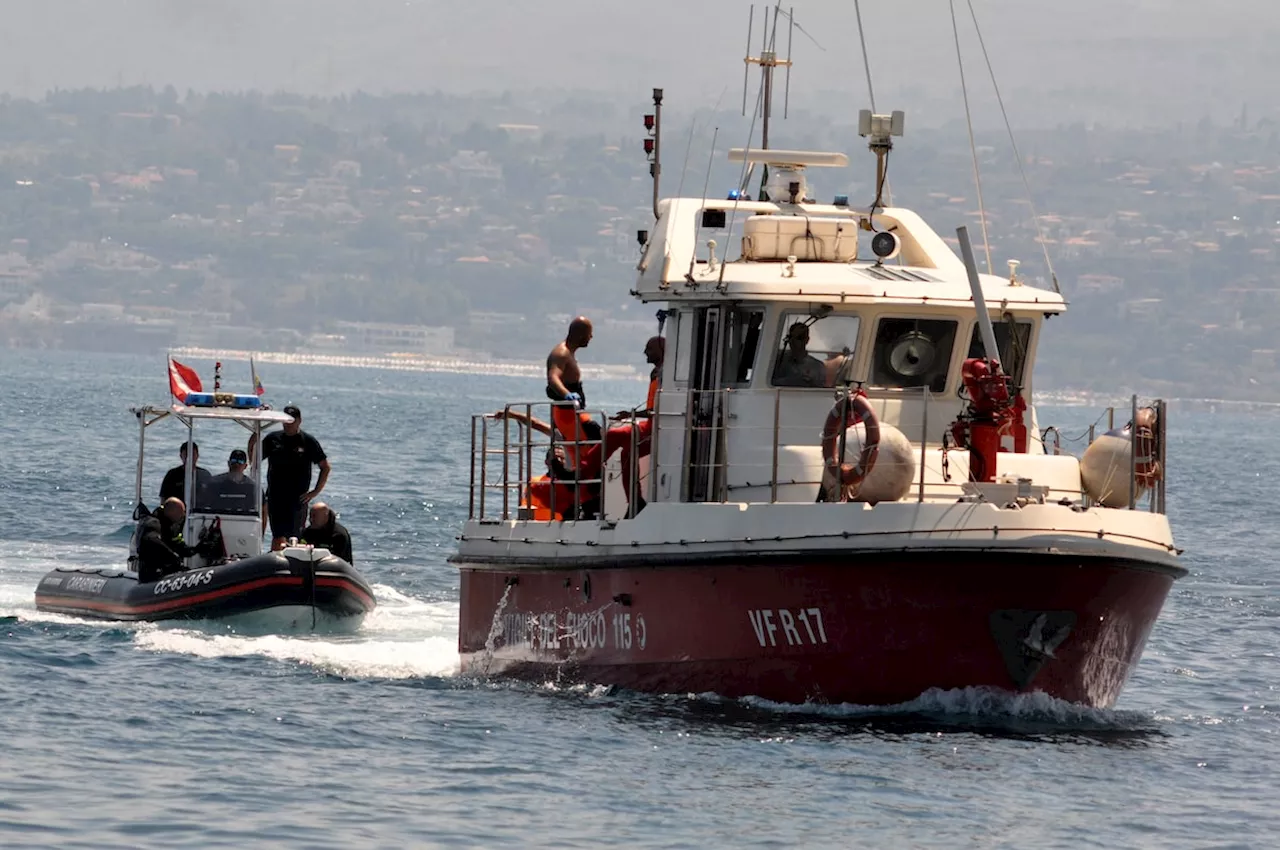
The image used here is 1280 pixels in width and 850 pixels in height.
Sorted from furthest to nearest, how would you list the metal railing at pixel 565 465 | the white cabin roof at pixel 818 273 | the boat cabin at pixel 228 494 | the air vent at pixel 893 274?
the boat cabin at pixel 228 494
the metal railing at pixel 565 465
the air vent at pixel 893 274
the white cabin roof at pixel 818 273

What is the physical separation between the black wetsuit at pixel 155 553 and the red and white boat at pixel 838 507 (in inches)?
191

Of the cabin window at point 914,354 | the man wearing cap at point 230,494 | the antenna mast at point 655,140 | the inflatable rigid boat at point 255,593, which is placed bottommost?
the inflatable rigid boat at point 255,593

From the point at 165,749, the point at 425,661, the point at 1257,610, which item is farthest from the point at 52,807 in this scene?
the point at 1257,610

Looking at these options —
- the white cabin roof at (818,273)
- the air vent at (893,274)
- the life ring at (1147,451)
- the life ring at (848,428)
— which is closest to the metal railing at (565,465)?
the white cabin roof at (818,273)

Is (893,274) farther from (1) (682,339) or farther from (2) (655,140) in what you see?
(2) (655,140)

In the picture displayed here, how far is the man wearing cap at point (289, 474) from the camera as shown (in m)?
24.3

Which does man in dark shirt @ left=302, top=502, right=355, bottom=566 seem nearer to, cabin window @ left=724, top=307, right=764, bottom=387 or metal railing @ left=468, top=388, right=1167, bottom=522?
metal railing @ left=468, top=388, right=1167, bottom=522

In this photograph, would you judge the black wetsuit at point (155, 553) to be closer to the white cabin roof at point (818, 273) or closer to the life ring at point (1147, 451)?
Result: the white cabin roof at point (818, 273)

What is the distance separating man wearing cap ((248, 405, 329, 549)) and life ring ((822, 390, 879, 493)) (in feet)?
29.7

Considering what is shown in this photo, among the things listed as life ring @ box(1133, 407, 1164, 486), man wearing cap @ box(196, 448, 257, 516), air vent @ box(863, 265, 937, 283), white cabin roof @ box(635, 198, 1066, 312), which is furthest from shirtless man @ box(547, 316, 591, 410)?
man wearing cap @ box(196, 448, 257, 516)

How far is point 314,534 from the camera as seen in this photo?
77.3ft

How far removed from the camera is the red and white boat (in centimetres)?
1582

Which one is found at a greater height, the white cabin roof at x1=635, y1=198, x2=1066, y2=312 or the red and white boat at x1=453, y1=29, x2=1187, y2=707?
the white cabin roof at x1=635, y1=198, x2=1066, y2=312

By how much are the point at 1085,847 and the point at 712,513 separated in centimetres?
399
